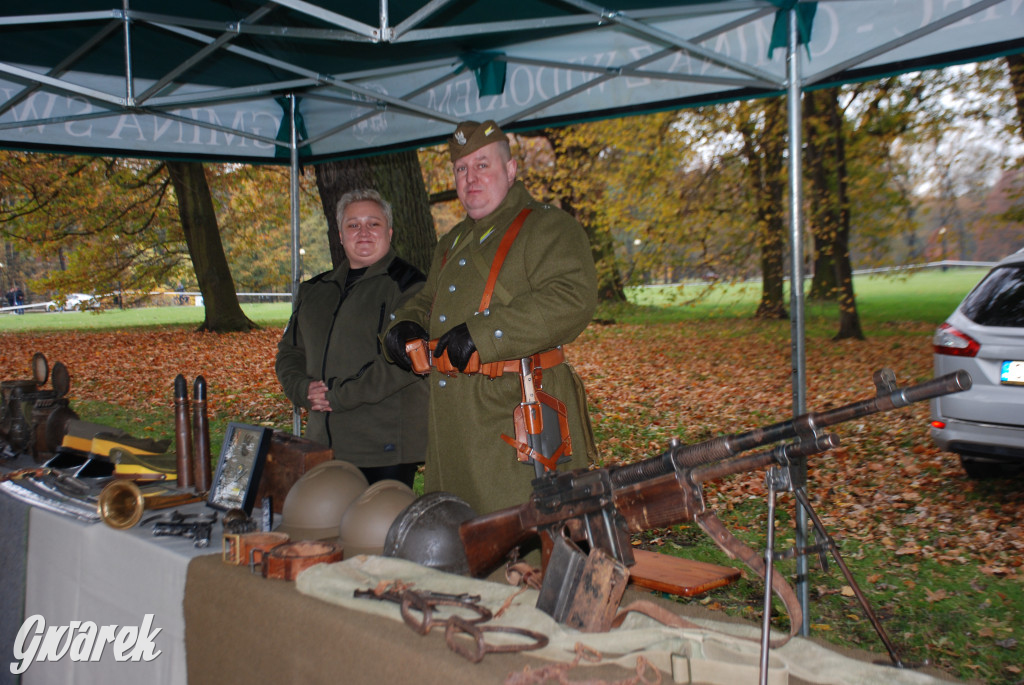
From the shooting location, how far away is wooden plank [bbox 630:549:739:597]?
7.48 feet

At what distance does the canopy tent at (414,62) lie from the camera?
303 centimetres

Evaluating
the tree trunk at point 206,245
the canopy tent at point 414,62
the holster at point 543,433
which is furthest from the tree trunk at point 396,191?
the tree trunk at point 206,245

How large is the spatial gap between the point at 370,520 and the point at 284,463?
0.62 meters

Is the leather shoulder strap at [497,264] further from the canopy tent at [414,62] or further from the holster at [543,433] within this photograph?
the canopy tent at [414,62]

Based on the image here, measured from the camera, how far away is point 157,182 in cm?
1778

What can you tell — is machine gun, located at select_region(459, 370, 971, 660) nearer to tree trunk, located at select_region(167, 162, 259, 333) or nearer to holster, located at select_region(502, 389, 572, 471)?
holster, located at select_region(502, 389, 572, 471)

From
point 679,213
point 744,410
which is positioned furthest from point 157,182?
point 744,410

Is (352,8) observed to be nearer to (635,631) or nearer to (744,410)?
(635,631)

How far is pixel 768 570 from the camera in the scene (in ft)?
4.60

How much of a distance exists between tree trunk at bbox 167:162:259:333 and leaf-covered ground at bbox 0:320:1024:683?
0.71 m

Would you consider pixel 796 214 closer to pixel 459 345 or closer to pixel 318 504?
pixel 459 345

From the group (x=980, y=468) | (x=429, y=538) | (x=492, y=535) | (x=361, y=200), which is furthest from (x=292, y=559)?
(x=980, y=468)

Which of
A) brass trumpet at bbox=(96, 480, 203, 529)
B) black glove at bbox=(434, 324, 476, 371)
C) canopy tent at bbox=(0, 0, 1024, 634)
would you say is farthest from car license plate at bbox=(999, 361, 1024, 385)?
brass trumpet at bbox=(96, 480, 203, 529)

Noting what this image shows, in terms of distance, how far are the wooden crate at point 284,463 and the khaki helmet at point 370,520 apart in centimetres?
42
